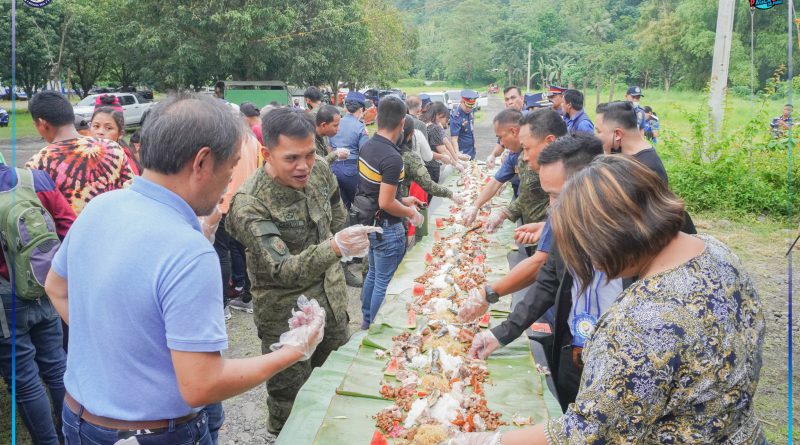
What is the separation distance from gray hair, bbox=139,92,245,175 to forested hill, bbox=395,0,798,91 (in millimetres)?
9080

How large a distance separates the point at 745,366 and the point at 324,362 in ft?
6.42

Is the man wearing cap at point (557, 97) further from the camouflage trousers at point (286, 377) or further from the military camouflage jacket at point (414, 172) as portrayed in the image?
the camouflage trousers at point (286, 377)

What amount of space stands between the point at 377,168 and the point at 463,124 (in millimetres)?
5866

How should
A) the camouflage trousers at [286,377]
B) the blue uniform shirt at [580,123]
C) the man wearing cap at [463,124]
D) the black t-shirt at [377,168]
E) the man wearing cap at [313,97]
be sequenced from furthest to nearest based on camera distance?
the man wearing cap at [463,124] < the man wearing cap at [313,97] < the blue uniform shirt at [580,123] < the black t-shirt at [377,168] < the camouflage trousers at [286,377]

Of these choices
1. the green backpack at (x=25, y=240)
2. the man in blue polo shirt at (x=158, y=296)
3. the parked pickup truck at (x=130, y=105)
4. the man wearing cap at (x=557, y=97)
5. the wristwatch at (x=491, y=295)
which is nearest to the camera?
the man in blue polo shirt at (x=158, y=296)

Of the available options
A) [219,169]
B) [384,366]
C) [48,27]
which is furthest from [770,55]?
[48,27]

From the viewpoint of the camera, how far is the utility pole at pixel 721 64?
851cm

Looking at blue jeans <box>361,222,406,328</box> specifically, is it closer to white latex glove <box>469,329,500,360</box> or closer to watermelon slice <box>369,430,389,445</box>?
white latex glove <box>469,329,500,360</box>

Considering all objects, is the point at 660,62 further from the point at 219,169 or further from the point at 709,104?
the point at 219,169

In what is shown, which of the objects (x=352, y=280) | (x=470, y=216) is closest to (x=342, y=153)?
(x=352, y=280)

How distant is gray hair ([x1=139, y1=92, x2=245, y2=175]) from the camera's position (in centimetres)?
135

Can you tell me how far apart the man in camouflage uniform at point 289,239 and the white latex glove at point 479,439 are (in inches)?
38.9

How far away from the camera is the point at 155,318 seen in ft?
4.36

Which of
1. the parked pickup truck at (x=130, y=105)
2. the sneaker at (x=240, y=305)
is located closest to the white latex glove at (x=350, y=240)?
the sneaker at (x=240, y=305)
